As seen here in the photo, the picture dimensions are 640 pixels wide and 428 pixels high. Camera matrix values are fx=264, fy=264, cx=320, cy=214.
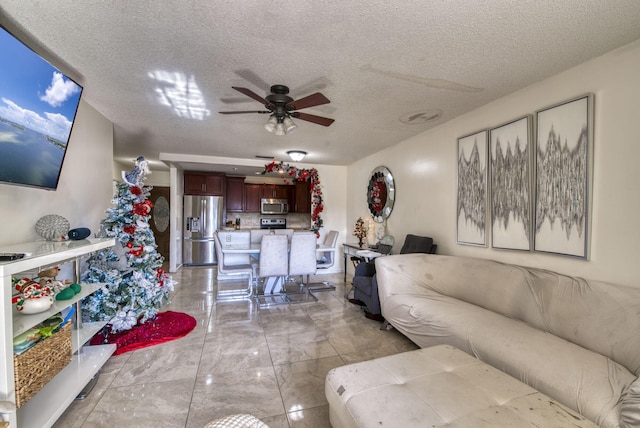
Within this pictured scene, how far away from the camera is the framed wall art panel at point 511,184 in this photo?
2.35m

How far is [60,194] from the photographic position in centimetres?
237

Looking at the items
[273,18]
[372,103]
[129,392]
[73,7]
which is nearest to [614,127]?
[372,103]

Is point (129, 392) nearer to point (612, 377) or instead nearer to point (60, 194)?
point (60, 194)

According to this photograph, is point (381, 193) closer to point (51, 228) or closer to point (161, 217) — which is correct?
point (51, 228)

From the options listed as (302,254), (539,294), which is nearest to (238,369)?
(302,254)

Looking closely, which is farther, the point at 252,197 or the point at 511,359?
the point at 252,197

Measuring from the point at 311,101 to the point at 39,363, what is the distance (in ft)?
7.88

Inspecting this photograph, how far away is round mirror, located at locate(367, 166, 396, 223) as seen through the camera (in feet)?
14.4

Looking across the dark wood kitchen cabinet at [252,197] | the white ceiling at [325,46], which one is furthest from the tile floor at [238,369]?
the dark wood kitchen cabinet at [252,197]

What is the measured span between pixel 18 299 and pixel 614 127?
3924 mm

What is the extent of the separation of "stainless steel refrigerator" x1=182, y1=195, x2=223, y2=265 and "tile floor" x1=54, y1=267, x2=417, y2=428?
Result: 2.91 meters

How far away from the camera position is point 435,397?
124 centimetres

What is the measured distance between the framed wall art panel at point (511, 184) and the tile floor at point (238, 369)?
4.72 ft

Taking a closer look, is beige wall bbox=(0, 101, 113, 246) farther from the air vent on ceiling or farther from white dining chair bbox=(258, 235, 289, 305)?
the air vent on ceiling
